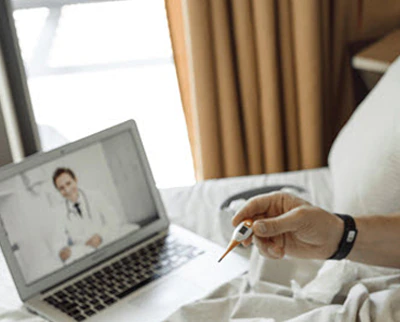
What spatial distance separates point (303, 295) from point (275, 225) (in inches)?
5.6

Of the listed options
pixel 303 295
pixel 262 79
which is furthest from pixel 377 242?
pixel 262 79

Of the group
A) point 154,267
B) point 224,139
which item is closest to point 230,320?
point 154,267

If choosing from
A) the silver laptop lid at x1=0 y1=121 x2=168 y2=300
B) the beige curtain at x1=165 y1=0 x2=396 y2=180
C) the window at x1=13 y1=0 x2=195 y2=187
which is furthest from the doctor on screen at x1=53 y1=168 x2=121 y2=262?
the window at x1=13 y1=0 x2=195 y2=187

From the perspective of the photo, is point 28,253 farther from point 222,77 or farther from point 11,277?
point 222,77

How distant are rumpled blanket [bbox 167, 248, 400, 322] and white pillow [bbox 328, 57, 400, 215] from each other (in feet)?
0.50

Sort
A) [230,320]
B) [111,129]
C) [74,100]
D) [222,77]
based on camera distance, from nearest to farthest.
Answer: [230,320], [111,129], [222,77], [74,100]

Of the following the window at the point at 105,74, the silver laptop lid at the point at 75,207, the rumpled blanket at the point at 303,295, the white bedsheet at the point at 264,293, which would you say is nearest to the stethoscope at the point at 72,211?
the silver laptop lid at the point at 75,207

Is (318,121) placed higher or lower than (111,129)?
lower

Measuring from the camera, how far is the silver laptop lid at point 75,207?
46.4 inches

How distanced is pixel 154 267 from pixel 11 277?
0.27m

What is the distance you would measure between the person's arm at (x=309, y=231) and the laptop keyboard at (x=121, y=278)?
0.66 feet

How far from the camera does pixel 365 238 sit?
1.14 metres

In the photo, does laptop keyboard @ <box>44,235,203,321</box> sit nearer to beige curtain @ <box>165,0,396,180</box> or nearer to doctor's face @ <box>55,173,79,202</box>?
doctor's face @ <box>55,173,79,202</box>

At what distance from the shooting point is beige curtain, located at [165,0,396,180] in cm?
185
